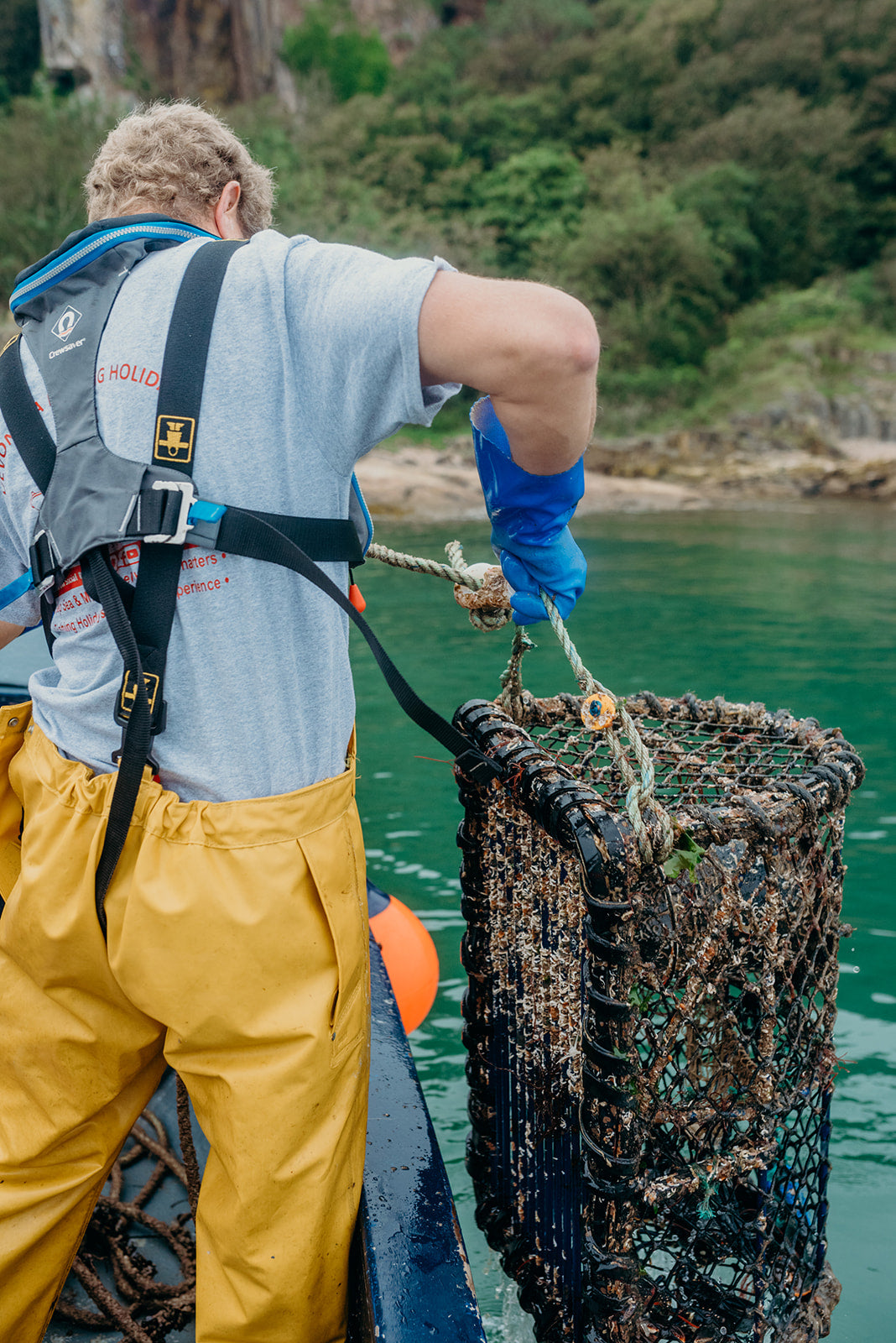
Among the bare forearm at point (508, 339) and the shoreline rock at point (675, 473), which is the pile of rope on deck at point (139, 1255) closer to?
the bare forearm at point (508, 339)

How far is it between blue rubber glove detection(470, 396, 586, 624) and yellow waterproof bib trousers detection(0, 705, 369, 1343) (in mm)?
402

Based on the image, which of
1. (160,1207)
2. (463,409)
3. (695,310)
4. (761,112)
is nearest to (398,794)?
(160,1207)

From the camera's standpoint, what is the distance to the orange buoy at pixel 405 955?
8.69 ft

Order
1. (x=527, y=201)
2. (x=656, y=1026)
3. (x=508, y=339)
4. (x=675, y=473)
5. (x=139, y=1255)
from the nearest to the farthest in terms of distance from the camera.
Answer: (x=508, y=339), (x=656, y=1026), (x=139, y=1255), (x=675, y=473), (x=527, y=201)

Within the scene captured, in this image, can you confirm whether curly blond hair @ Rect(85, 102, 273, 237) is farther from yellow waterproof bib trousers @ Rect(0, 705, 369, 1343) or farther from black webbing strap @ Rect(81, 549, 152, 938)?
yellow waterproof bib trousers @ Rect(0, 705, 369, 1343)

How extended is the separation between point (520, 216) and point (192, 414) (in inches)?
1213

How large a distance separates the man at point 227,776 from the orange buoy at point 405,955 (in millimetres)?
1220

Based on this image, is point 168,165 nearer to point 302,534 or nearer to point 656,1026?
point 302,534

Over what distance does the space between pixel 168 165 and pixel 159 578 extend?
1.94 feet

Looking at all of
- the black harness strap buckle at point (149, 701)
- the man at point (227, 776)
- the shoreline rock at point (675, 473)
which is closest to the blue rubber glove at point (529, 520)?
the man at point (227, 776)

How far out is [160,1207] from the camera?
2.09 m

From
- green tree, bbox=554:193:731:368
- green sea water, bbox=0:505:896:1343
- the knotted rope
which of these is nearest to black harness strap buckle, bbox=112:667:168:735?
the knotted rope

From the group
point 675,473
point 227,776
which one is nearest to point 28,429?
point 227,776

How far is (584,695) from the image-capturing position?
1.51 m
